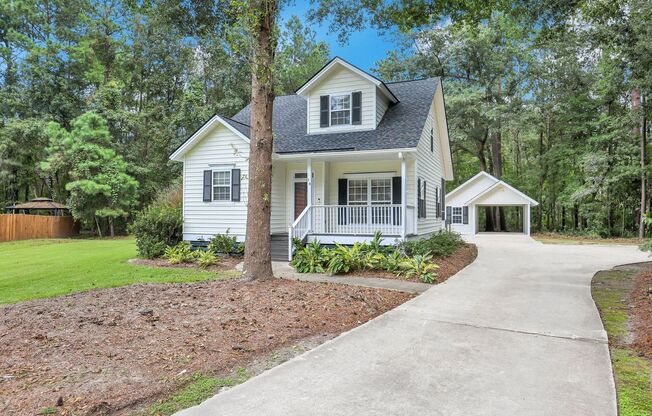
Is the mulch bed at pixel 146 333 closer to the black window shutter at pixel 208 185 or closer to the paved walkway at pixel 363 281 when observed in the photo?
the paved walkway at pixel 363 281

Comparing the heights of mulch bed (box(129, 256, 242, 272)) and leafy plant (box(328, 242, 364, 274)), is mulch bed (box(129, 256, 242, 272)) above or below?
below

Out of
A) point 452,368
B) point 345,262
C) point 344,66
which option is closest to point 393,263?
point 345,262

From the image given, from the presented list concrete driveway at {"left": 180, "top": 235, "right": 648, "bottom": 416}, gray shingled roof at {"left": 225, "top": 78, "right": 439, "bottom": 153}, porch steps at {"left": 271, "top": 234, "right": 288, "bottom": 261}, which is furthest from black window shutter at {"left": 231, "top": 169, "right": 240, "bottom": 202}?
concrete driveway at {"left": 180, "top": 235, "right": 648, "bottom": 416}

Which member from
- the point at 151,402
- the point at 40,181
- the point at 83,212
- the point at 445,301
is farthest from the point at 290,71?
the point at 151,402

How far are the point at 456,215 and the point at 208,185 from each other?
2056 cm

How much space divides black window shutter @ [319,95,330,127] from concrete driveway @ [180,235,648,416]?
29.4ft

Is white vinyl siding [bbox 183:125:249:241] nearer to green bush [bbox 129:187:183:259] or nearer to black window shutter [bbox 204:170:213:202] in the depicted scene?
black window shutter [bbox 204:170:213:202]

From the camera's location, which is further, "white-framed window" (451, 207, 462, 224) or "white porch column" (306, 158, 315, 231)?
"white-framed window" (451, 207, 462, 224)

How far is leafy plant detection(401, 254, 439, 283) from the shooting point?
347 inches

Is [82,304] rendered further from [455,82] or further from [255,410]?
[455,82]

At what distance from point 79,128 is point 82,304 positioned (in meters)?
21.3

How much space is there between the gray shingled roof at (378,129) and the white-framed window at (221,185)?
1690 millimetres

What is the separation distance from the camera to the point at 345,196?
45.9 ft

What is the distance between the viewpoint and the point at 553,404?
3.09 metres
